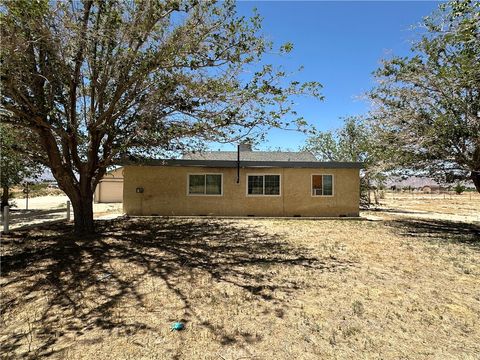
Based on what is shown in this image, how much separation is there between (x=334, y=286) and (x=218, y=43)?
5.84m

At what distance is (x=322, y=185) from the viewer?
1648 centimetres

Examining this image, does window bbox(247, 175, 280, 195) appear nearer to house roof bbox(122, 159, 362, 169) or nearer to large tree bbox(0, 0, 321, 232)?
house roof bbox(122, 159, 362, 169)

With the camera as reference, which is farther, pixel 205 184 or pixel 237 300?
pixel 205 184

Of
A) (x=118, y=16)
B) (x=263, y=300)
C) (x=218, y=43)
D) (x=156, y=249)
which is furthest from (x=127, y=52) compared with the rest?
(x=263, y=300)

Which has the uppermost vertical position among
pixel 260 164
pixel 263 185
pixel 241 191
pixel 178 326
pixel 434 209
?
pixel 260 164

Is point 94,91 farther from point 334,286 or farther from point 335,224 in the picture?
point 335,224

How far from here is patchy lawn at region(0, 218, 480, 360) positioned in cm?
357

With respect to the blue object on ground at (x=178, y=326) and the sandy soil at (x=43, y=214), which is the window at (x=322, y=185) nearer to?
the sandy soil at (x=43, y=214)

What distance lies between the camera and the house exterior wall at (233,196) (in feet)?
53.5

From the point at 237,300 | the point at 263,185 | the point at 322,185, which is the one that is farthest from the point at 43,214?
the point at 237,300

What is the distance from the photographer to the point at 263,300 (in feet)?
16.1

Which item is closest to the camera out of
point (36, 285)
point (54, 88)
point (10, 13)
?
point (36, 285)

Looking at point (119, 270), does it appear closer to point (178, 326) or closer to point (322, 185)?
point (178, 326)

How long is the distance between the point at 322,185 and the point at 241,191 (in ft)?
12.3
